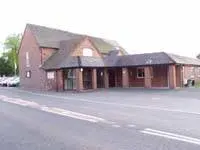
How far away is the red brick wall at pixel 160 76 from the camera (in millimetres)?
37406

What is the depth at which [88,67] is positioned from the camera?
37062 mm

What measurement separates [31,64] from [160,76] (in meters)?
17.9

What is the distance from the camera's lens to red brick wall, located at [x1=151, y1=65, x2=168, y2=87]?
123 ft

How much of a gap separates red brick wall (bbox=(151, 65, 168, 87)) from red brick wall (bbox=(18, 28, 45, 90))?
14111 mm

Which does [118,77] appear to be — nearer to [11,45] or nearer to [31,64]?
[31,64]

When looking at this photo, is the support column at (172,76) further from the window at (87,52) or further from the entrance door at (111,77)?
the window at (87,52)

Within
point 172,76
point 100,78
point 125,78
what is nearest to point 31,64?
point 100,78

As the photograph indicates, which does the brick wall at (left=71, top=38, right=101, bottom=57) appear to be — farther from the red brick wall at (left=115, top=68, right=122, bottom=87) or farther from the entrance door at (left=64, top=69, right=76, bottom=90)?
the red brick wall at (left=115, top=68, right=122, bottom=87)

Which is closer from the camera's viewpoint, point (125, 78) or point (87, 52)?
point (125, 78)

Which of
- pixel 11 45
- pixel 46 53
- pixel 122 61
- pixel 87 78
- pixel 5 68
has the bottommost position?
pixel 87 78

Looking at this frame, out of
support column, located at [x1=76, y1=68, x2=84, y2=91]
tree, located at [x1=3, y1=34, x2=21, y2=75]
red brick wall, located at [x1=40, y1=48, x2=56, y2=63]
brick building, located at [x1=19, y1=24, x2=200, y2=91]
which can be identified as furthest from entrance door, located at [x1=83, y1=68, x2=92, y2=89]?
tree, located at [x1=3, y1=34, x2=21, y2=75]

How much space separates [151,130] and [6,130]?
4.77m

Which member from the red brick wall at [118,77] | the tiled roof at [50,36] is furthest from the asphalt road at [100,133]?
the tiled roof at [50,36]

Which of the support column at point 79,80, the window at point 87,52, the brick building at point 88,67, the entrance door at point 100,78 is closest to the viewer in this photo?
the support column at point 79,80
